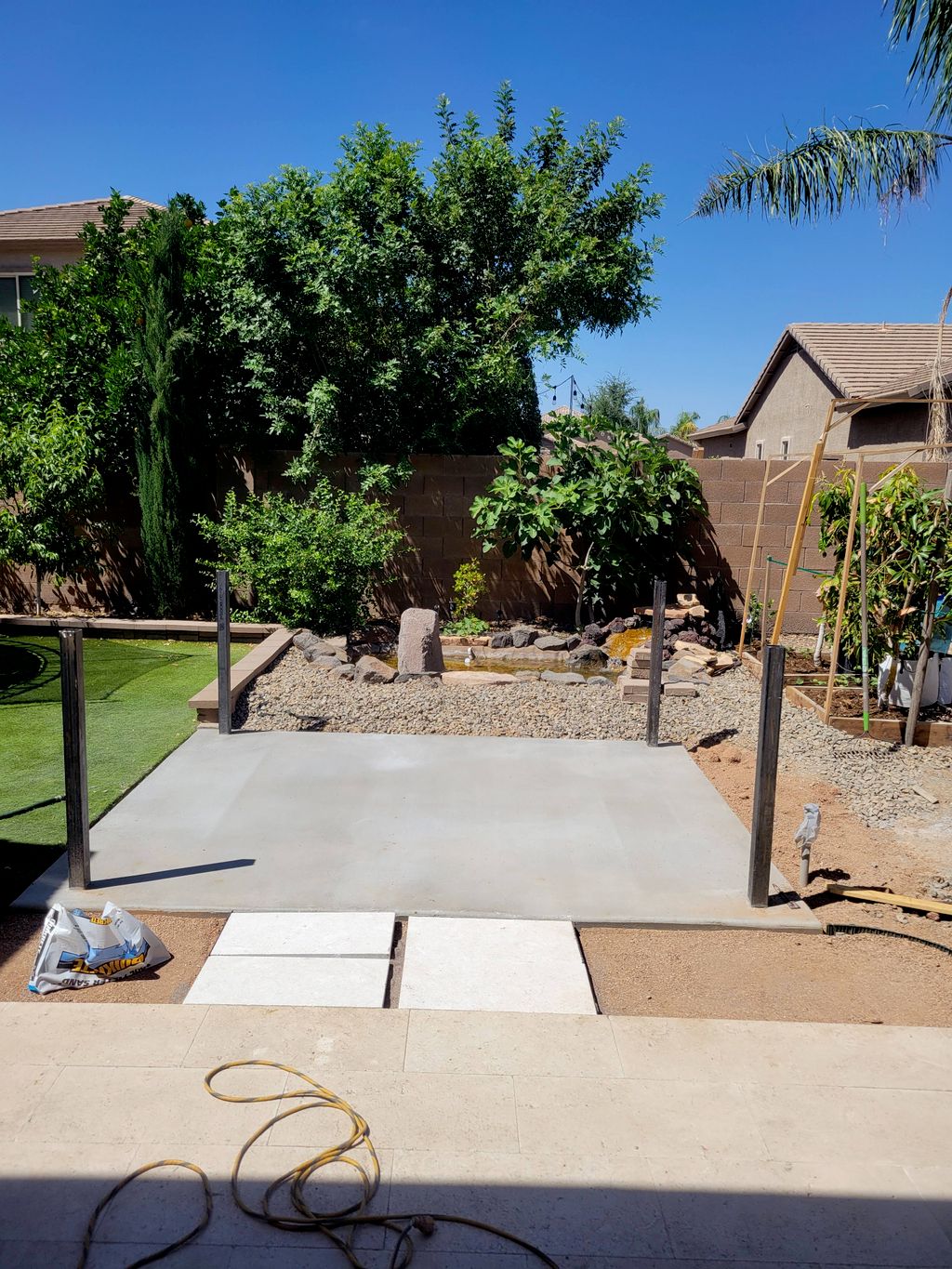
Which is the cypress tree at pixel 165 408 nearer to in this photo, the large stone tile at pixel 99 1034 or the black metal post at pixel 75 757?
the black metal post at pixel 75 757

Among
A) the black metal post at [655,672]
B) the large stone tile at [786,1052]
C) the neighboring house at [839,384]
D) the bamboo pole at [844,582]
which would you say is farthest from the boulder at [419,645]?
the neighboring house at [839,384]

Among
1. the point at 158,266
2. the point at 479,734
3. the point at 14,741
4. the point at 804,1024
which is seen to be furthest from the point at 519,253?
the point at 804,1024

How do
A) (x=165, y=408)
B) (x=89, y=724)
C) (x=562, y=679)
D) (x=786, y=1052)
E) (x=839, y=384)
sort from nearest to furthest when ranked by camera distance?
1. (x=786, y=1052)
2. (x=89, y=724)
3. (x=562, y=679)
4. (x=165, y=408)
5. (x=839, y=384)

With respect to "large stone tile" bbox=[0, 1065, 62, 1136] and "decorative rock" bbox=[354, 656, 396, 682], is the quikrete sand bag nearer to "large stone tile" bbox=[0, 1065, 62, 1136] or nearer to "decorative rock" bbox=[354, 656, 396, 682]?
"large stone tile" bbox=[0, 1065, 62, 1136]

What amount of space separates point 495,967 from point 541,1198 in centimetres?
129

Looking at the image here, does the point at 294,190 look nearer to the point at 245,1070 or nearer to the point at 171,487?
the point at 171,487

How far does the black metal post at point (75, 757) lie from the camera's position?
411cm

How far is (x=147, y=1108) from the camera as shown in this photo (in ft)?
9.11

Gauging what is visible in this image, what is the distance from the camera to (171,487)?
11.1 meters

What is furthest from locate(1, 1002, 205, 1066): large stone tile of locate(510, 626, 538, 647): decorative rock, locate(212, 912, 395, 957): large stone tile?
locate(510, 626, 538, 647): decorative rock

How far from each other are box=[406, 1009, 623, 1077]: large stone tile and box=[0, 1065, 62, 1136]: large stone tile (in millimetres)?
1121

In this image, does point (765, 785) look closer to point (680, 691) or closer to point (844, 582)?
point (844, 582)

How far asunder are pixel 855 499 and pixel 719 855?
3.50 m

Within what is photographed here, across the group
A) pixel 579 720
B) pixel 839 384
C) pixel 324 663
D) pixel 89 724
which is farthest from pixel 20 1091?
pixel 839 384
